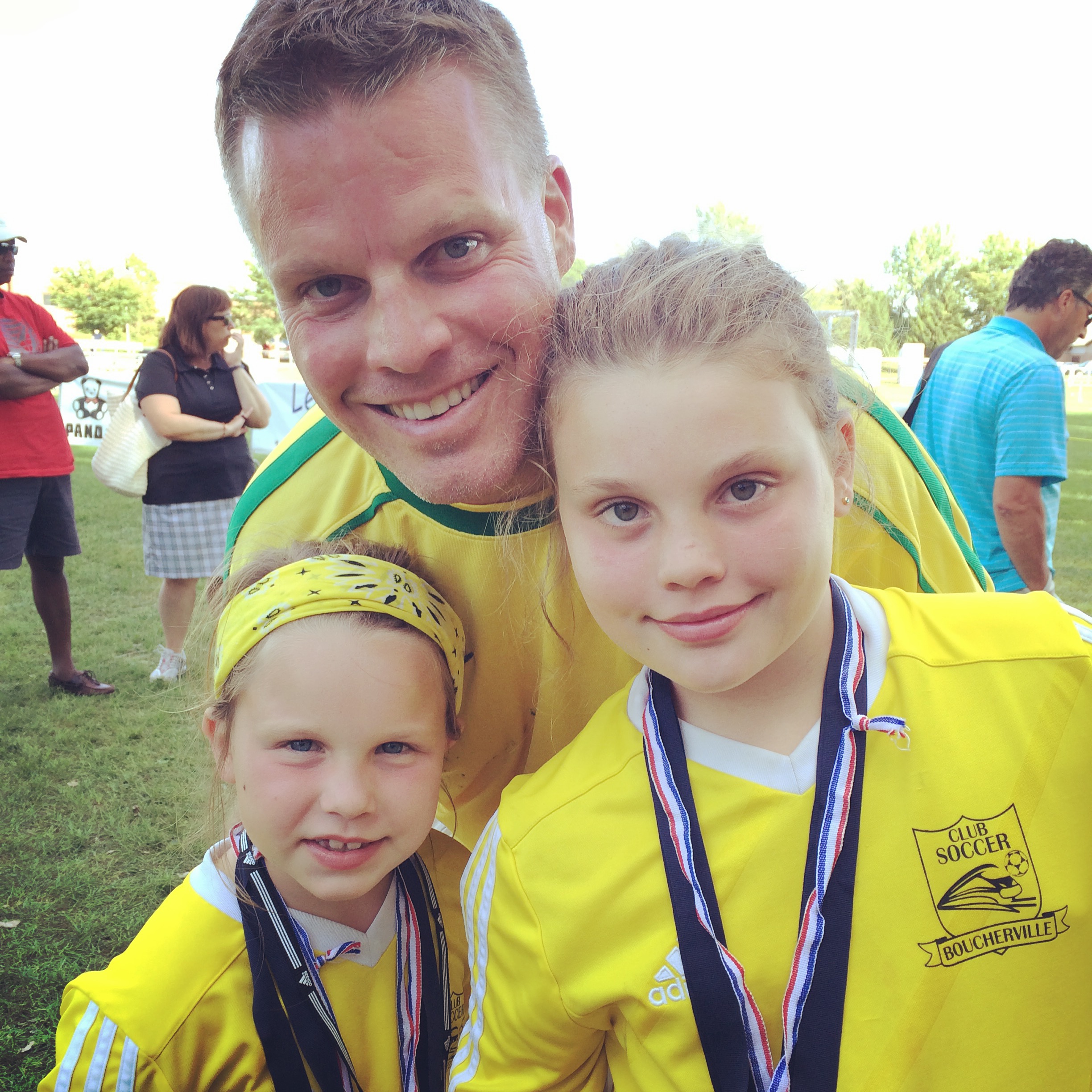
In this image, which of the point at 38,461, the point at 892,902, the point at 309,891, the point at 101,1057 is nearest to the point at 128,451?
the point at 38,461

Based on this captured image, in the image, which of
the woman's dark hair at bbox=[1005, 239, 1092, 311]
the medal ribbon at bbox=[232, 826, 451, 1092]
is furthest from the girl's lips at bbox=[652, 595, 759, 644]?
the woman's dark hair at bbox=[1005, 239, 1092, 311]

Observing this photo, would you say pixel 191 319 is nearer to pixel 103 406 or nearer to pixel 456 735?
pixel 456 735

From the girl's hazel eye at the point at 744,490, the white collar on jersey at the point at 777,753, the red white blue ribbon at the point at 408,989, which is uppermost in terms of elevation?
the girl's hazel eye at the point at 744,490

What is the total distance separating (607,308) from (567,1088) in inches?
49.3

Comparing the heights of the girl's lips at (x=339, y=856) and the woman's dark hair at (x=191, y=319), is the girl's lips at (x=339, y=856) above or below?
below

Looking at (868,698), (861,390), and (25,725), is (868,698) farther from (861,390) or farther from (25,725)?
(25,725)

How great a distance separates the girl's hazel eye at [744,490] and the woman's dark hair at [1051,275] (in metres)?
3.72

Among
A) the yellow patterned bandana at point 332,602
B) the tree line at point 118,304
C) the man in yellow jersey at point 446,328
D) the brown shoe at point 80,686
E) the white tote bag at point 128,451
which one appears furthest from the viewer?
the tree line at point 118,304

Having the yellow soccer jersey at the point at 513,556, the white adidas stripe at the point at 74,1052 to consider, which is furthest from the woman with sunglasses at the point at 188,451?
the white adidas stripe at the point at 74,1052

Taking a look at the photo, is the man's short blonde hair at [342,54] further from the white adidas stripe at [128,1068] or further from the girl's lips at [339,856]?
the white adidas stripe at [128,1068]

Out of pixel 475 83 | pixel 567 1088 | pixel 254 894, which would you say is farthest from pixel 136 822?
pixel 475 83

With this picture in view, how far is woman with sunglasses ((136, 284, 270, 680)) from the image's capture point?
18.3 feet

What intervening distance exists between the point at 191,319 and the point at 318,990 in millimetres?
4859

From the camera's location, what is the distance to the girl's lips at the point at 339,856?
5.24ft
